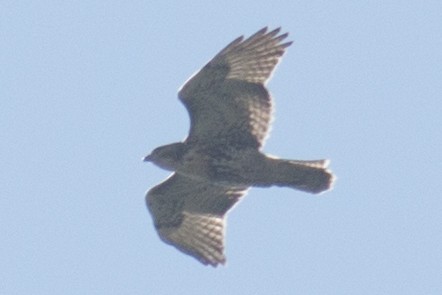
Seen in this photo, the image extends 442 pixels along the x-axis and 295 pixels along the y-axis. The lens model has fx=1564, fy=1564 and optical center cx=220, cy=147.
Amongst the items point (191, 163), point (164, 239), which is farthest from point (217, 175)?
point (164, 239)

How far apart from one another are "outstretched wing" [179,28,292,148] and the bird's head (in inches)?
8.2

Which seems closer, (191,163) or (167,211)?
(191,163)

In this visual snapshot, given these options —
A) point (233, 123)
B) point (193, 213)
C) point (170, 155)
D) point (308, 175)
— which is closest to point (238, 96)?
point (233, 123)

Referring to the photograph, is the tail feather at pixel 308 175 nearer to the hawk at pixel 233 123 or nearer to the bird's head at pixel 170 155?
the hawk at pixel 233 123

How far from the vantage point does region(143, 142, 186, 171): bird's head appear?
67.3 ft

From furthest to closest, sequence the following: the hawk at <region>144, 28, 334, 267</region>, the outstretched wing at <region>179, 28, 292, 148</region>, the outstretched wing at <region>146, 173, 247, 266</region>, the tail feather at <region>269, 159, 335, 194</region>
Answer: the outstretched wing at <region>146, 173, 247, 266</region> → the outstretched wing at <region>179, 28, 292, 148</region> → the hawk at <region>144, 28, 334, 267</region> → the tail feather at <region>269, 159, 335, 194</region>

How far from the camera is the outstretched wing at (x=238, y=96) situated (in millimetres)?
20469

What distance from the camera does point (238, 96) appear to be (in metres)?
20.6

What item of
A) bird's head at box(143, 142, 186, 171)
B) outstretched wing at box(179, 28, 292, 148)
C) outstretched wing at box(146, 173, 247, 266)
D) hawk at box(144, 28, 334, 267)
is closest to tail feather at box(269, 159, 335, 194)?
hawk at box(144, 28, 334, 267)

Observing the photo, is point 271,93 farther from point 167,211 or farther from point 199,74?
point 167,211

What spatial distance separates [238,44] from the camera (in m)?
20.6

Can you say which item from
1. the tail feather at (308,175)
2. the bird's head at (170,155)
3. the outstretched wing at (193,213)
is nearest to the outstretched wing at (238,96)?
the bird's head at (170,155)

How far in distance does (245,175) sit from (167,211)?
1.89 meters

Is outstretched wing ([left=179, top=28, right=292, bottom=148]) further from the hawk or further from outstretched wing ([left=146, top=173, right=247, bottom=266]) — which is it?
outstretched wing ([left=146, top=173, right=247, bottom=266])
